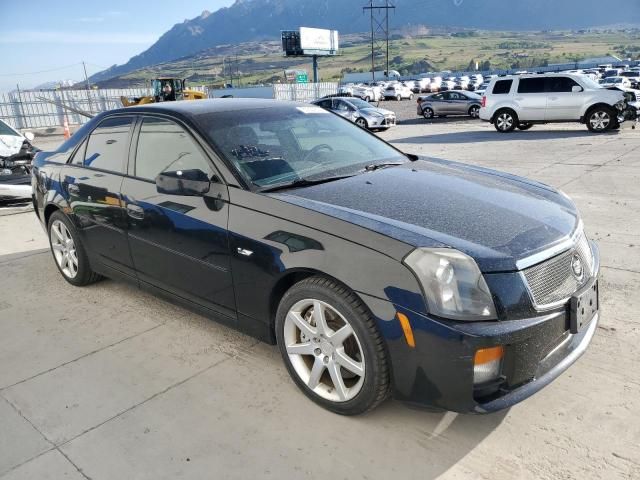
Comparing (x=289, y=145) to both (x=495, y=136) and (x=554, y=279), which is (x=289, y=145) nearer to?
(x=554, y=279)

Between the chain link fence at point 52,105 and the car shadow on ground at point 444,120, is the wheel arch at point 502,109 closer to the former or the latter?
the car shadow on ground at point 444,120

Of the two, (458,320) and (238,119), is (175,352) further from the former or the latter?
(458,320)

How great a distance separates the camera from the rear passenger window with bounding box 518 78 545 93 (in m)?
15.9

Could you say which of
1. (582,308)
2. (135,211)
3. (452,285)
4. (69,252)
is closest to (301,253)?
(452,285)

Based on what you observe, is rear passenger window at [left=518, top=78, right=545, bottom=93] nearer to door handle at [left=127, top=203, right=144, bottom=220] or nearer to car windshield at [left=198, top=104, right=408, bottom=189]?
car windshield at [left=198, top=104, right=408, bottom=189]

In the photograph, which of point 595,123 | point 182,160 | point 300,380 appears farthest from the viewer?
point 595,123

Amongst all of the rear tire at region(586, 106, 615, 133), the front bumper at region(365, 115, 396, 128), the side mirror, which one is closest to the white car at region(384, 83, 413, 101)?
the front bumper at region(365, 115, 396, 128)

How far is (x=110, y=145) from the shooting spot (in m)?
4.04

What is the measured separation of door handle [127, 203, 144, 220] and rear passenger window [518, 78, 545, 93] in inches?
599

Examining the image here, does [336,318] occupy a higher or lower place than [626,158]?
higher

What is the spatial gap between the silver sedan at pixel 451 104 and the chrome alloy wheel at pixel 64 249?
2206 centimetres

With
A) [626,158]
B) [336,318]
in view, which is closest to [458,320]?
[336,318]

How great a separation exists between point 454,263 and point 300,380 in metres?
1.09

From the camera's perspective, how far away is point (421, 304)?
7.47 feet
